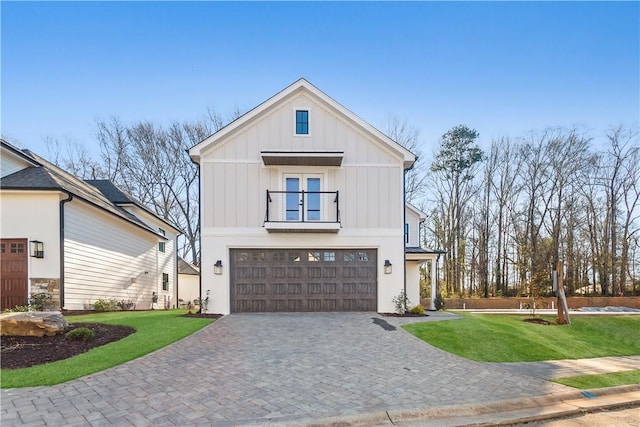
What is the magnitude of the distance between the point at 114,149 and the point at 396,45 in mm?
23465

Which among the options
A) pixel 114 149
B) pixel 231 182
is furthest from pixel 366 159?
pixel 114 149

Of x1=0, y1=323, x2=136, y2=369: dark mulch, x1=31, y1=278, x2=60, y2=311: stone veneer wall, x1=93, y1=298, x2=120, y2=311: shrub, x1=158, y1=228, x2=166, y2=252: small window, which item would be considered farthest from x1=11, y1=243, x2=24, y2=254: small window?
x1=158, y1=228, x2=166, y2=252: small window

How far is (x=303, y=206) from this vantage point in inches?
504

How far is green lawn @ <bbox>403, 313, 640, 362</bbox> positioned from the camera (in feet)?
26.0

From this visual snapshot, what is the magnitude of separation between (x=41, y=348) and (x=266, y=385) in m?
4.84

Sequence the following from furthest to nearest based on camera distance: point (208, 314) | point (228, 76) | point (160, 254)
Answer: point (160, 254) < point (228, 76) < point (208, 314)

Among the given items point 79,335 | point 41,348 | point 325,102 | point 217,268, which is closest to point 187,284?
point 217,268

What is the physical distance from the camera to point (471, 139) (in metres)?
27.6

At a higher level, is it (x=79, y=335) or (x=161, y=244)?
(x=161, y=244)

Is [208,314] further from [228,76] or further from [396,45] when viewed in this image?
[396,45]

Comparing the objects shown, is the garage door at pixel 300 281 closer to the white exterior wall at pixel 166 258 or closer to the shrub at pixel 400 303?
the shrub at pixel 400 303

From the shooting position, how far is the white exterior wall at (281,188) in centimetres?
1244

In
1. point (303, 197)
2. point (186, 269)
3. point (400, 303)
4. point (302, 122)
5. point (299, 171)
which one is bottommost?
point (400, 303)

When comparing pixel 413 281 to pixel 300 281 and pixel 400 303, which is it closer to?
pixel 400 303
